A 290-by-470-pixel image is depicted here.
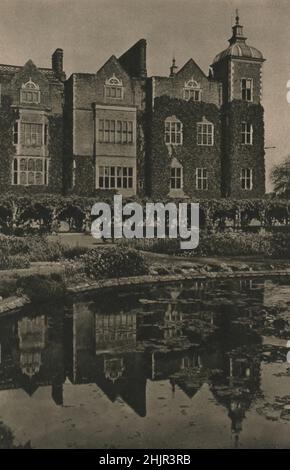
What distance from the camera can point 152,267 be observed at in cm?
1511

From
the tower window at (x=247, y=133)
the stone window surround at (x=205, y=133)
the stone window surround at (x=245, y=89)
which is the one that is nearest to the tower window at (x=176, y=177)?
the stone window surround at (x=205, y=133)

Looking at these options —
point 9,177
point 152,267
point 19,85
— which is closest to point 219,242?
point 152,267

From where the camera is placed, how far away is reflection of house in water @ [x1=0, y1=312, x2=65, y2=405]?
254 inches

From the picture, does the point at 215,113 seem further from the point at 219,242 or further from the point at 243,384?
the point at 243,384

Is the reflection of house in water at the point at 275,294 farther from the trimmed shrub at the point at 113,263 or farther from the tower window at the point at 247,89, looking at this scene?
the tower window at the point at 247,89

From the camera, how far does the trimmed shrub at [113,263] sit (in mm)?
13578

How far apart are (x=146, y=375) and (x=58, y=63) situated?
83.9 ft

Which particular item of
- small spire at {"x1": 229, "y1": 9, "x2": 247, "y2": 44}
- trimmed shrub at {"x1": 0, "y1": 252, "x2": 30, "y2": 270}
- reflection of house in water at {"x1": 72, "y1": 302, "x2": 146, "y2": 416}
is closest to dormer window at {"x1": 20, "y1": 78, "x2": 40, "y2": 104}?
small spire at {"x1": 229, "y1": 9, "x2": 247, "y2": 44}

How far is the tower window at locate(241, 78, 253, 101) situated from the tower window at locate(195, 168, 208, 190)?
15.6ft

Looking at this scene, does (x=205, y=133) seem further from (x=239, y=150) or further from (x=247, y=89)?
(x=247, y=89)

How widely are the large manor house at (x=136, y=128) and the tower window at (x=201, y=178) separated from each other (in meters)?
0.06

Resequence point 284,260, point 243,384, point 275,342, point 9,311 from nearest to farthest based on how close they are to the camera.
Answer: point 243,384 → point 275,342 → point 9,311 → point 284,260

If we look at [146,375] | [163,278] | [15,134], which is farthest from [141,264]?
[15,134]
